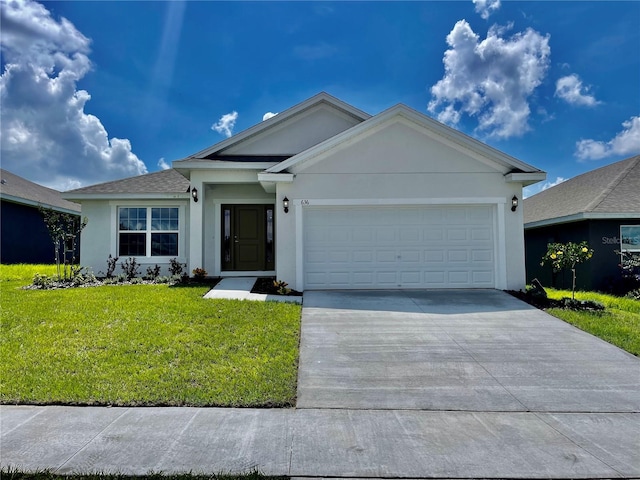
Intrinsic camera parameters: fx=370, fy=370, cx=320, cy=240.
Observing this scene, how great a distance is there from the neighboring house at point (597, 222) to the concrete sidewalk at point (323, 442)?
10.3 meters

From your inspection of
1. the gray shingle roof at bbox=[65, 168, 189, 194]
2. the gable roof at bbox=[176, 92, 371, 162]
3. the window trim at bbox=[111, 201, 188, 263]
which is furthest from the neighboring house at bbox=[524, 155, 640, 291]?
the gray shingle roof at bbox=[65, 168, 189, 194]

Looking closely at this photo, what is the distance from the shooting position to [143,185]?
1309 centimetres

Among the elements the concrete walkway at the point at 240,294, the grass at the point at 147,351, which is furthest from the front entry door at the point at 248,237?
the grass at the point at 147,351

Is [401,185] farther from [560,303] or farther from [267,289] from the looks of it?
[560,303]

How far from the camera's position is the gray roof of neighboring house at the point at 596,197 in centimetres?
1224

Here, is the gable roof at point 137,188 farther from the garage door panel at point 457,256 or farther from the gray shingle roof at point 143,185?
the garage door panel at point 457,256

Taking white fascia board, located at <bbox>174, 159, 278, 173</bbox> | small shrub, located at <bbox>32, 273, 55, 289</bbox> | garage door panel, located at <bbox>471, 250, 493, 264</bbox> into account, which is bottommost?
small shrub, located at <bbox>32, 273, 55, 289</bbox>

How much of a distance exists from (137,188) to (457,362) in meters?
11.7

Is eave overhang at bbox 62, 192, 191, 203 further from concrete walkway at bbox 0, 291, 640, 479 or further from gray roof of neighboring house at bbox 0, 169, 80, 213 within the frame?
concrete walkway at bbox 0, 291, 640, 479

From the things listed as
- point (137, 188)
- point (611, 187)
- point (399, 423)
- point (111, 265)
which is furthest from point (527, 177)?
point (111, 265)

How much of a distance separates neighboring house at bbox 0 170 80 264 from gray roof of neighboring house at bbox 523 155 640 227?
20.1 meters

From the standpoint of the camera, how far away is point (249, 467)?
2939mm

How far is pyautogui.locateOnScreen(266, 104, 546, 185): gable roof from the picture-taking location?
9.95m

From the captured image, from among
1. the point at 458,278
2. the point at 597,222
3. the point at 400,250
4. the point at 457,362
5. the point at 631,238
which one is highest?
the point at 597,222
